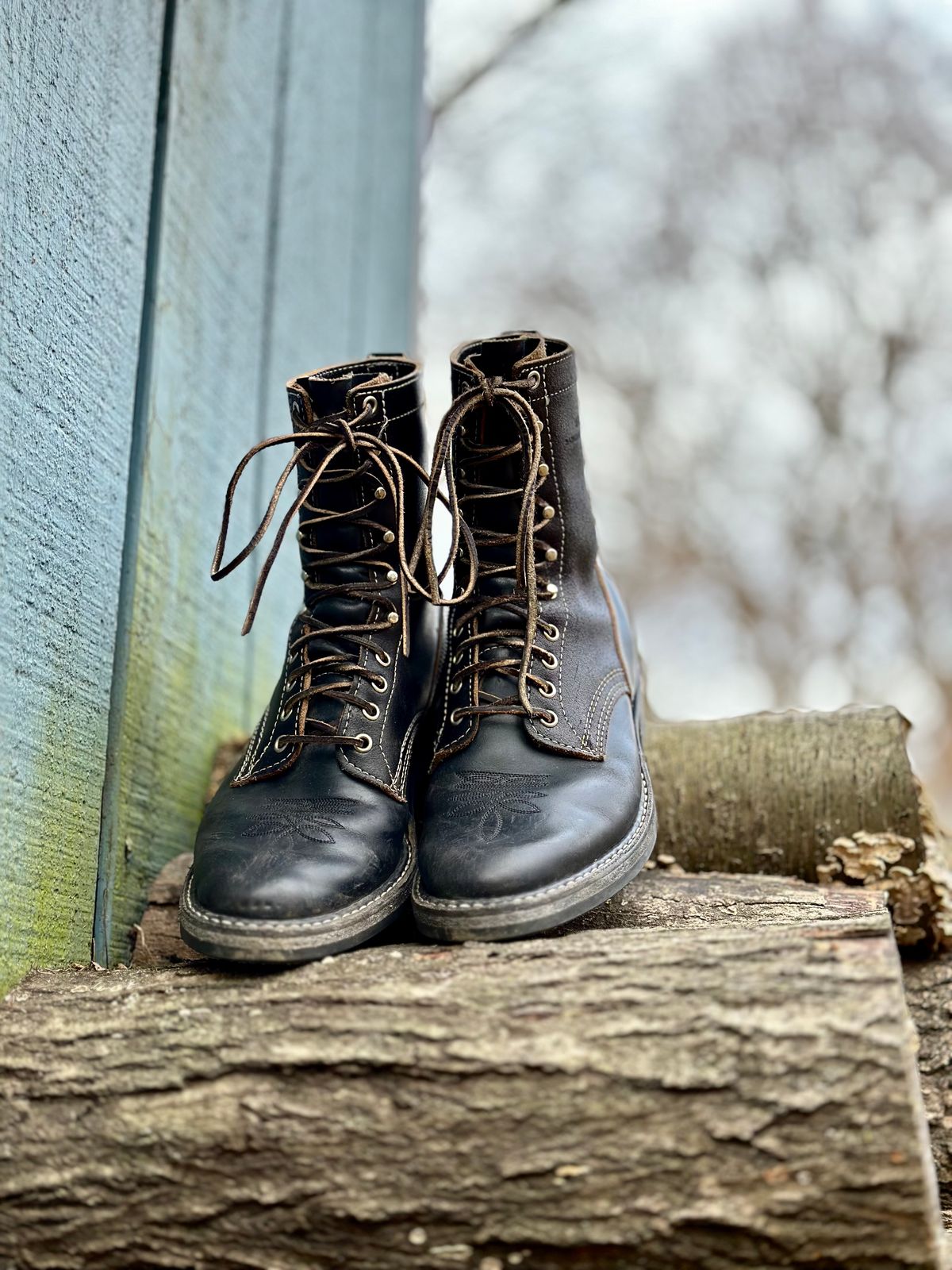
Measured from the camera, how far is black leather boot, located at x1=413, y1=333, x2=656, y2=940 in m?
0.97

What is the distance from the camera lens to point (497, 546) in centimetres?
116

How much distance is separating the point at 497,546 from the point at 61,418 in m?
0.49

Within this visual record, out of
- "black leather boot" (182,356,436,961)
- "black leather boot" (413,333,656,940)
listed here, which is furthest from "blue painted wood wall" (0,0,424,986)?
"black leather boot" (413,333,656,940)

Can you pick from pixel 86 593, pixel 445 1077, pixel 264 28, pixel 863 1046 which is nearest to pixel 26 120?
pixel 86 593

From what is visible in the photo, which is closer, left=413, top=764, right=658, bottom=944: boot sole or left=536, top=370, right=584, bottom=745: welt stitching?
left=413, top=764, right=658, bottom=944: boot sole

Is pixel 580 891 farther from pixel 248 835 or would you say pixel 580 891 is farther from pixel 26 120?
pixel 26 120

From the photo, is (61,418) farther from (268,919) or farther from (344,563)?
(268,919)

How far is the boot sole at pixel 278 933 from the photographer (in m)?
0.90

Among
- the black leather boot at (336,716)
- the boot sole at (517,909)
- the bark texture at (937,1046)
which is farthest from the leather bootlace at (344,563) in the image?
the bark texture at (937,1046)

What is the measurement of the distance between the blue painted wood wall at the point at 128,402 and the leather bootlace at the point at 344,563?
0.21 meters

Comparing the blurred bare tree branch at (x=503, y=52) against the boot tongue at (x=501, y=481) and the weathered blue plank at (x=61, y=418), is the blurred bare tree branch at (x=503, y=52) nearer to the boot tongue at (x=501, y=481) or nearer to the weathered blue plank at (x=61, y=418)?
the weathered blue plank at (x=61, y=418)

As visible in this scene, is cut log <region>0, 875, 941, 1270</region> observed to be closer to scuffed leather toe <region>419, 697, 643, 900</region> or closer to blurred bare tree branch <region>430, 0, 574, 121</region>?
scuffed leather toe <region>419, 697, 643, 900</region>

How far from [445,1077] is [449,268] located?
403cm

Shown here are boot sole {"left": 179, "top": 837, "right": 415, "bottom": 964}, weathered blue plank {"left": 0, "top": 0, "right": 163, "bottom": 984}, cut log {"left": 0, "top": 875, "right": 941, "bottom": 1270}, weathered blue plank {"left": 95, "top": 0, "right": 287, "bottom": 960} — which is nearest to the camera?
cut log {"left": 0, "top": 875, "right": 941, "bottom": 1270}
